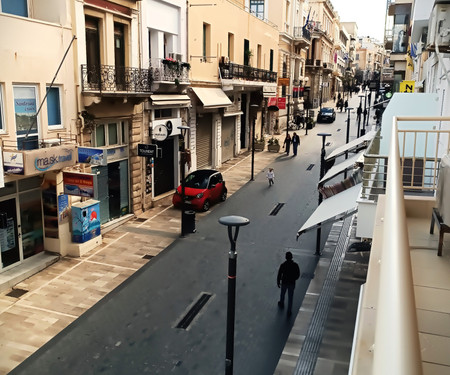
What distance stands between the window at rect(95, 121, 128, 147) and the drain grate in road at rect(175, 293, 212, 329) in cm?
730

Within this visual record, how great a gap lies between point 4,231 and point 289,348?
8286 mm

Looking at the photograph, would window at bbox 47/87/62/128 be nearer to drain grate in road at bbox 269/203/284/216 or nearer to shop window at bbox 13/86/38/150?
shop window at bbox 13/86/38/150

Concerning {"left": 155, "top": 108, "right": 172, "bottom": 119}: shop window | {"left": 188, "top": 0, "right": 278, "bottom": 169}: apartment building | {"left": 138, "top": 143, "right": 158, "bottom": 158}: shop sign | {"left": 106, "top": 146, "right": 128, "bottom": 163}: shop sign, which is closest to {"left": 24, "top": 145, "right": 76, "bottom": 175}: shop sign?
{"left": 106, "top": 146, "right": 128, "bottom": 163}: shop sign

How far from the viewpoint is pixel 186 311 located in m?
11.3

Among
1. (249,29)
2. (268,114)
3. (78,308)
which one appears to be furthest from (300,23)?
(78,308)

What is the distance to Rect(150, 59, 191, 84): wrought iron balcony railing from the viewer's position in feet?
62.2

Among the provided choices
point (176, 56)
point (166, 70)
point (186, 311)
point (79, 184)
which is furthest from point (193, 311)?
point (176, 56)

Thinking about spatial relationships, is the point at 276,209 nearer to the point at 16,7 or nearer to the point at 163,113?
the point at 163,113

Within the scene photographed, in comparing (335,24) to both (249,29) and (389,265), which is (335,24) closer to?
(249,29)

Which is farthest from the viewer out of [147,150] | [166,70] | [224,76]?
[224,76]

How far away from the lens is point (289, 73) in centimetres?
4650

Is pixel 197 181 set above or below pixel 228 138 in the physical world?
below

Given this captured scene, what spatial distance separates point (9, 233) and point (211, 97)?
14777 millimetres

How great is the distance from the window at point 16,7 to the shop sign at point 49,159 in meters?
3.90
